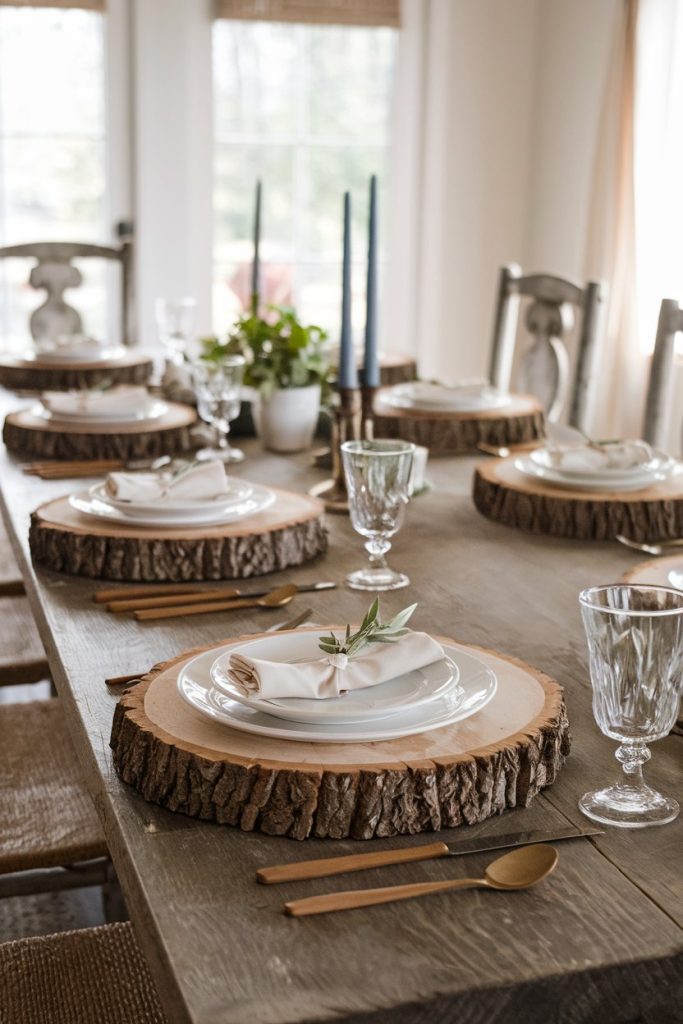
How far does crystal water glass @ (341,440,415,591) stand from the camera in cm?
132

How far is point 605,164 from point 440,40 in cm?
84

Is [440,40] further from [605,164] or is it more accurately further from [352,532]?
[352,532]

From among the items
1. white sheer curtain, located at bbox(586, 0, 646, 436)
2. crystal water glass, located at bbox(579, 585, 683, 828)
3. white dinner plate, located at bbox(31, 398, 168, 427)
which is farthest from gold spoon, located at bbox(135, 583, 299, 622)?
white sheer curtain, located at bbox(586, 0, 646, 436)

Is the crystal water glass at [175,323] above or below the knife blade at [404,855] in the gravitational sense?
above

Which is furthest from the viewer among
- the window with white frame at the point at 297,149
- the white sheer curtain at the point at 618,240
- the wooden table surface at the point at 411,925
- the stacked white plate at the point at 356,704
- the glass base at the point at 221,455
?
the window with white frame at the point at 297,149

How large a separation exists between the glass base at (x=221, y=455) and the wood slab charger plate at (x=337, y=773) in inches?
47.3

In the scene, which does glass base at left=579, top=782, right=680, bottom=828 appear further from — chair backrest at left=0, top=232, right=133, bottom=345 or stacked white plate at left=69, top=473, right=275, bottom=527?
chair backrest at left=0, top=232, right=133, bottom=345

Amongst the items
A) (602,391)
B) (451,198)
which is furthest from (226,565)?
(451,198)

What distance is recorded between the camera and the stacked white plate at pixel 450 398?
2.28m

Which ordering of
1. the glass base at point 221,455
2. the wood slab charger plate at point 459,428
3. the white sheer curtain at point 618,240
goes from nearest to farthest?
the glass base at point 221,455
the wood slab charger plate at point 459,428
the white sheer curtain at point 618,240

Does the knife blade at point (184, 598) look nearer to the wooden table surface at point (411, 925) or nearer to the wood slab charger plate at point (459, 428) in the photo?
the wooden table surface at point (411, 925)

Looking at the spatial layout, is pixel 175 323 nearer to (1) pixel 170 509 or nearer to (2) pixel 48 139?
(1) pixel 170 509

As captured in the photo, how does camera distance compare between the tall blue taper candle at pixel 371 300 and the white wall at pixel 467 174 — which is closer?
the tall blue taper candle at pixel 371 300

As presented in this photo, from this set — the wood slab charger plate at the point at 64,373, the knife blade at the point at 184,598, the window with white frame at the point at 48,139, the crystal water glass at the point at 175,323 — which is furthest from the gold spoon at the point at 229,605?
the window with white frame at the point at 48,139
